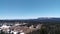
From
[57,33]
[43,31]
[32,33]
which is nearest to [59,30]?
[57,33]

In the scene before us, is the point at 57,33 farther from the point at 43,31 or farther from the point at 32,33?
→ the point at 43,31

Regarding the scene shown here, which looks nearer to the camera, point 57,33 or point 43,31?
point 43,31

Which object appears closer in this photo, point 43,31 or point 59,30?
point 43,31

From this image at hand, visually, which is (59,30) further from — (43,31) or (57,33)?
(43,31)

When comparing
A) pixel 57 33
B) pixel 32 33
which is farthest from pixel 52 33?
pixel 32 33

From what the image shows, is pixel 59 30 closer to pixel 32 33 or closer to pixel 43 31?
pixel 32 33

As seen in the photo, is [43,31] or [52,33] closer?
[43,31]

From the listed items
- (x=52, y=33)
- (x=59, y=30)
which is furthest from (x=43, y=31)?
(x=59, y=30)

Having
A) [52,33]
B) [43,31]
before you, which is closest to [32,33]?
[52,33]
